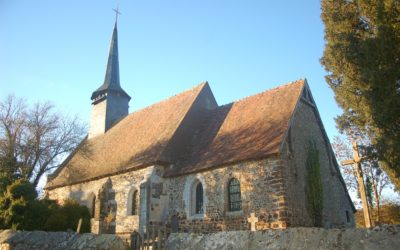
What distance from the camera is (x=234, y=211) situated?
13.0m

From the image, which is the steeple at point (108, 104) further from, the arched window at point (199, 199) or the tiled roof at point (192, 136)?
the arched window at point (199, 199)

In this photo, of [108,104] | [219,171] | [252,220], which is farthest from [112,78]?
[252,220]

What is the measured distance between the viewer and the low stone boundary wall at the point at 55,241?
300 inches

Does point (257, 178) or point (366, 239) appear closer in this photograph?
point (366, 239)

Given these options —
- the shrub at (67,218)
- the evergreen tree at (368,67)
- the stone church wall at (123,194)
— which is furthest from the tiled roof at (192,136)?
the evergreen tree at (368,67)

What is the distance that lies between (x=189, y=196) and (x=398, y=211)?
12424mm

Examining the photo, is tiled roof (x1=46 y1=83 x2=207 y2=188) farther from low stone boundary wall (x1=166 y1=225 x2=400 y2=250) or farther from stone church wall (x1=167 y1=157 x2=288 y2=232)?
low stone boundary wall (x1=166 y1=225 x2=400 y2=250)

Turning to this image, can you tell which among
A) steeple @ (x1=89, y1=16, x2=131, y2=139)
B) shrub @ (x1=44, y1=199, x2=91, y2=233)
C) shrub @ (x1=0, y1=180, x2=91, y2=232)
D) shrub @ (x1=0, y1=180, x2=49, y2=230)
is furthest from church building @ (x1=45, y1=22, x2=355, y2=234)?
steeple @ (x1=89, y1=16, x2=131, y2=139)

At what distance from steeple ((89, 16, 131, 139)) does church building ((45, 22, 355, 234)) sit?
4.64m

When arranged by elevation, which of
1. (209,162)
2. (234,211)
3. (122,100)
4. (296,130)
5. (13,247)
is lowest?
(13,247)

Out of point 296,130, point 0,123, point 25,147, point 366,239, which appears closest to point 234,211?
point 296,130

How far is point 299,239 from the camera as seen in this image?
4656 mm

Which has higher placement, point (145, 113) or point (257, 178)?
point (145, 113)

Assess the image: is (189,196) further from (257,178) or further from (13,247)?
(13,247)
